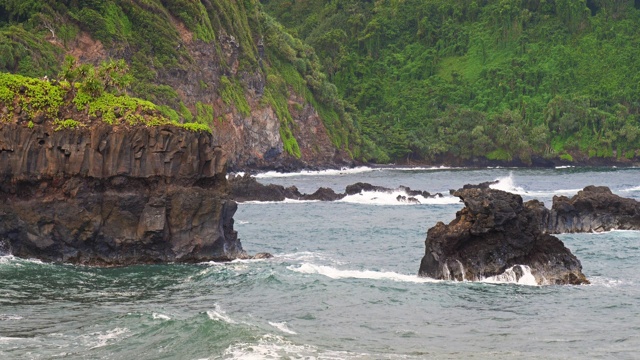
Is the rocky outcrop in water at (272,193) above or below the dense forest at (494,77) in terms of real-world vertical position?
below

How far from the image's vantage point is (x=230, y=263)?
129 feet

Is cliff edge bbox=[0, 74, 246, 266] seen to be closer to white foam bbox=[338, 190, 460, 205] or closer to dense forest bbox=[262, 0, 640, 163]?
white foam bbox=[338, 190, 460, 205]

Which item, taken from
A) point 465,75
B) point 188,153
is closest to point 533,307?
point 188,153

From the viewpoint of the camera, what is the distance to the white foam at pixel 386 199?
74.6 m

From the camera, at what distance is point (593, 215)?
168 ft

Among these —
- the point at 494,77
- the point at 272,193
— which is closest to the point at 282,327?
the point at 272,193

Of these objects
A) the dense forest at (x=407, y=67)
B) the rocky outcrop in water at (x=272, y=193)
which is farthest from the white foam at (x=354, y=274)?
the dense forest at (x=407, y=67)

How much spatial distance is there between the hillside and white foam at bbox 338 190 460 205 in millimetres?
14677

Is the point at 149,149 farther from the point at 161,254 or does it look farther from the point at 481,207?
the point at 481,207

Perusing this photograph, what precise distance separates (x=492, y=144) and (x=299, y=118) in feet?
97.1

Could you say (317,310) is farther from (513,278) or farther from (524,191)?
(524,191)

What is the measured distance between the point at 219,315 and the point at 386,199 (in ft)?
158

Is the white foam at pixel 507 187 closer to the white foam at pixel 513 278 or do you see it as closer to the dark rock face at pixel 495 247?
the dark rock face at pixel 495 247

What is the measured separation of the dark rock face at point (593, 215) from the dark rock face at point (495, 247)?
1604cm
